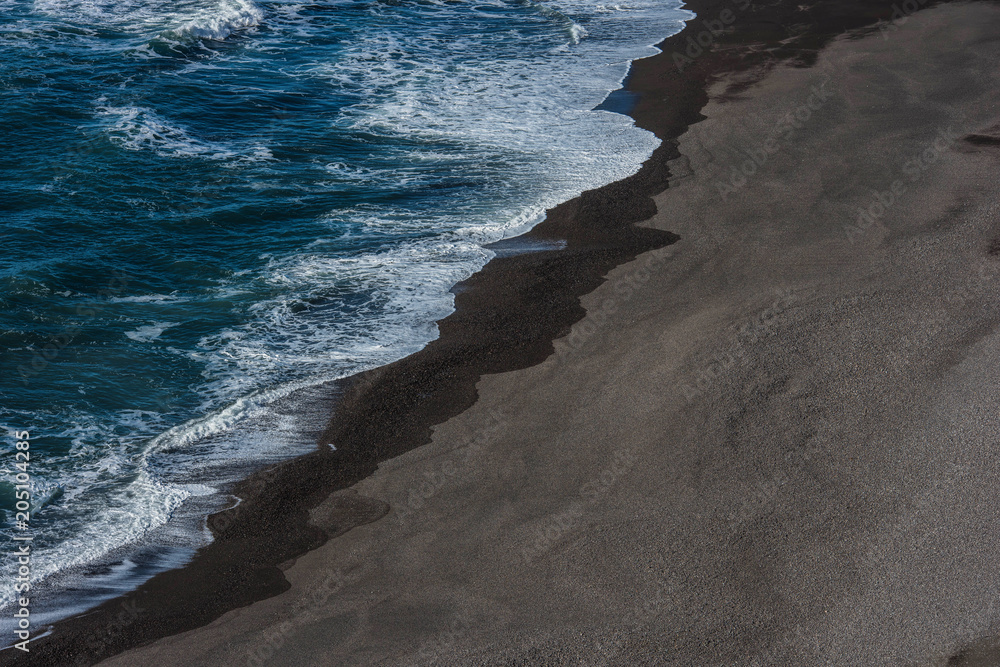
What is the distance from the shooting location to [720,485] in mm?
8703

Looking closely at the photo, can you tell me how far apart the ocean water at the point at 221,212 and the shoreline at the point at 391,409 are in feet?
1.29

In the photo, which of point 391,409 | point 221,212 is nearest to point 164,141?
point 221,212

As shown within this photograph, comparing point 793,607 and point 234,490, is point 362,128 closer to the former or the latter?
point 234,490

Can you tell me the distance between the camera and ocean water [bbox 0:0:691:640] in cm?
1001

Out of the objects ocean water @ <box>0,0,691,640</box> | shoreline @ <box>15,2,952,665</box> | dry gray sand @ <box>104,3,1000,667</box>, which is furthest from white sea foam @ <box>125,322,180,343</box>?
dry gray sand @ <box>104,3,1000,667</box>

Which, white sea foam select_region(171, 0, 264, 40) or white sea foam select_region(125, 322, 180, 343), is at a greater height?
white sea foam select_region(171, 0, 264, 40)

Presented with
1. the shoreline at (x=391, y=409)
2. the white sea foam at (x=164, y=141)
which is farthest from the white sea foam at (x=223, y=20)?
the shoreline at (x=391, y=409)

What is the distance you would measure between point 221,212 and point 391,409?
24.3 feet

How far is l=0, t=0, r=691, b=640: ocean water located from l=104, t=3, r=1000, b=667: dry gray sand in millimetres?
2259

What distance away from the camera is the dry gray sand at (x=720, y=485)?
7.34 metres

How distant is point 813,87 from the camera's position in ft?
63.9

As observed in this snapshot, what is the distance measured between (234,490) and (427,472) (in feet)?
7.49

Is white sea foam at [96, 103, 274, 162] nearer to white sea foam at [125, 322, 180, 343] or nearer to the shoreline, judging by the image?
white sea foam at [125, 322, 180, 343]

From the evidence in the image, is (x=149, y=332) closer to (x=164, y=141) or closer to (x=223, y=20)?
(x=164, y=141)
